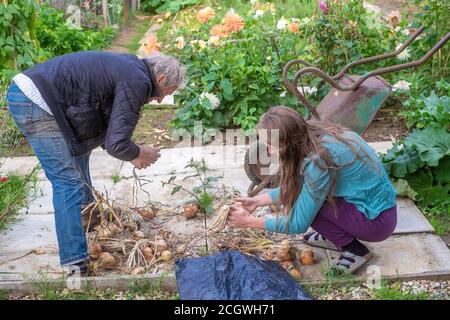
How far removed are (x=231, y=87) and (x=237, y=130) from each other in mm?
403

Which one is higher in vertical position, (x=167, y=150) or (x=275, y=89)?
(x=275, y=89)

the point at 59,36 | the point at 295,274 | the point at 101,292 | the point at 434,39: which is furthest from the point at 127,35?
the point at 295,274

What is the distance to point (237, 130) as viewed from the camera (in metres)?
6.10

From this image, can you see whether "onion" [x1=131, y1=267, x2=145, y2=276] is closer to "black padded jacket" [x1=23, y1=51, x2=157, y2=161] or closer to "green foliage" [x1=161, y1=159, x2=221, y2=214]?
"black padded jacket" [x1=23, y1=51, x2=157, y2=161]

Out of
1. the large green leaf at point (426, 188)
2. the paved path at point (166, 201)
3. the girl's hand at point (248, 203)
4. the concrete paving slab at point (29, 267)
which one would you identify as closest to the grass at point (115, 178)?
the paved path at point (166, 201)

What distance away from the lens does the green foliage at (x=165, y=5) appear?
1024 centimetres

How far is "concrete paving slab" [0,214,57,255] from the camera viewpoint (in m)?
4.29

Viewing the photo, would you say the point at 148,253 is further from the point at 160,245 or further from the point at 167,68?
the point at 167,68

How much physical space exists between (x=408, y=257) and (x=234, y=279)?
1087mm

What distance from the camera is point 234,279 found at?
3709 mm

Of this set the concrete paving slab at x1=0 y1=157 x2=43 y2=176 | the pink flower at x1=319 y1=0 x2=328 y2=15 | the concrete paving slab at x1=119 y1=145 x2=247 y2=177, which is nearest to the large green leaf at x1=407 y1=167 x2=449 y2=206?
the concrete paving slab at x1=119 y1=145 x2=247 y2=177
